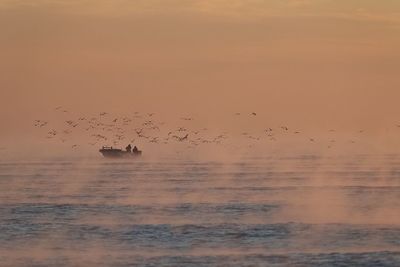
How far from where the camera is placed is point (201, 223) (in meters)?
62.8

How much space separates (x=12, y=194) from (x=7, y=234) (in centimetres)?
3330

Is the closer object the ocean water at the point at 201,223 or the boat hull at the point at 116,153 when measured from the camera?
the ocean water at the point at 201,223

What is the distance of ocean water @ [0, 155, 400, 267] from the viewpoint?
48.4 m

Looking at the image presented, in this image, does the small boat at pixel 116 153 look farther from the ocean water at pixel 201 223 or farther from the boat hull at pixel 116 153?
the ocean water at pixel 201 223

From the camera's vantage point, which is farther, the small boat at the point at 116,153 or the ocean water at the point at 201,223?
the small boat at the point at 116,153

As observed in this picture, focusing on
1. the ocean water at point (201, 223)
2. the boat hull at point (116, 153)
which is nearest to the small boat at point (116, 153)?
the boat hull at point (116, 153)

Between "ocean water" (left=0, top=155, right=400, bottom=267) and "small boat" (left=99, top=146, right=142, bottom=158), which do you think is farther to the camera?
"small boat" (left=99, top=146, right=142, bottom=158)

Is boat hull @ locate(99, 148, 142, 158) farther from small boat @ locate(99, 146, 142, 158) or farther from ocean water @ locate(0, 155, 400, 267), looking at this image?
ocean water @ locate(0, 155, 400, 267)

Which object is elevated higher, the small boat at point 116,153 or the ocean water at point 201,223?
the small boat at point 116,153

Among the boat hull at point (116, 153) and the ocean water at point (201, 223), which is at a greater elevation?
the boat hull at point (116, 153)

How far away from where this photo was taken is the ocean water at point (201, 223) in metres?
48.4

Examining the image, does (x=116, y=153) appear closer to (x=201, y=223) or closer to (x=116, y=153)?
(x=116, y=153)

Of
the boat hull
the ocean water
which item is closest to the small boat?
the boat hull

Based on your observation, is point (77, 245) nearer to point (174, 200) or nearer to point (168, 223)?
point (168, 223)
